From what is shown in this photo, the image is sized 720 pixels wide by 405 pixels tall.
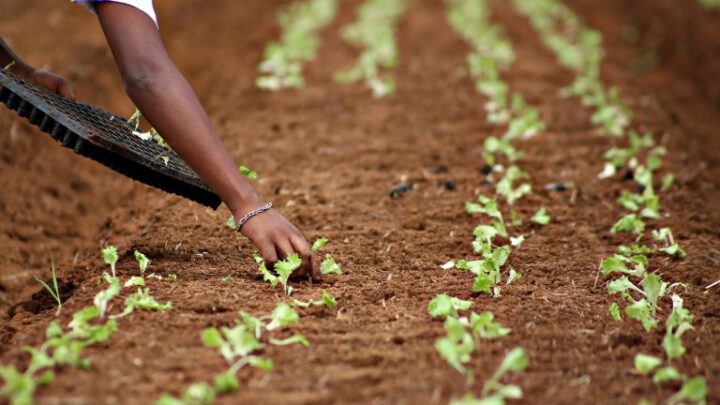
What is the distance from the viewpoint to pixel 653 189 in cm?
415

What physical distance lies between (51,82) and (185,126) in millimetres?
960

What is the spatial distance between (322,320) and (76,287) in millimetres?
998

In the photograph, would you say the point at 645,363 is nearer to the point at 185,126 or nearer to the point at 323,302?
the point at 323,302

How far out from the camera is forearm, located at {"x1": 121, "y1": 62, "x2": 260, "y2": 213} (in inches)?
101

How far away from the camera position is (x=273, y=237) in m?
2.65

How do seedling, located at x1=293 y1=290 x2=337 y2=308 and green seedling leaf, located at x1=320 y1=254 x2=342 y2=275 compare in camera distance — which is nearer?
seedling, located at x1=293 y1=290 x2=337 y2=308

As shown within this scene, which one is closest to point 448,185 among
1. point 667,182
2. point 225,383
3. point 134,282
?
point 667,182

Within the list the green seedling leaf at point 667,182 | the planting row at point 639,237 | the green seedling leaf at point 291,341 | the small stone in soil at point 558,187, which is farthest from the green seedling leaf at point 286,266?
the green seedling leaf at point 667,182

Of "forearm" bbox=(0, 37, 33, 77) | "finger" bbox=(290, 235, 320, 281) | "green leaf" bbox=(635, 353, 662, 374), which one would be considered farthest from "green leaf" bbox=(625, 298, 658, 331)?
"forearm" bbox=(0, 37, 33, 77)

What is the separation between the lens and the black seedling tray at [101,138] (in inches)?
101

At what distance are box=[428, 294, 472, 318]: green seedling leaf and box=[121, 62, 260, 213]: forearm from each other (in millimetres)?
682

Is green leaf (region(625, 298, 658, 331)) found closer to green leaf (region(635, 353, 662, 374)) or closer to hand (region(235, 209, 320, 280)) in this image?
green leaf (region(635, 353, 662, 374))

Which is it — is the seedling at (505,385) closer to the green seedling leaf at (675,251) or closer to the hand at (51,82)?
the green seedling leaf at (675,251)

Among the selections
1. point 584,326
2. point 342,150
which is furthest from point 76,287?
point 342,150
